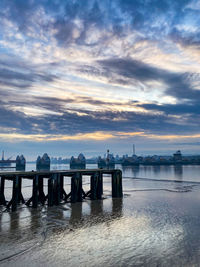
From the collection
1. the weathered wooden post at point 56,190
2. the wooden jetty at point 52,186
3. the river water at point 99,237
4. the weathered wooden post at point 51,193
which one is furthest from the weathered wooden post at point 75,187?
the river water at point 99,237

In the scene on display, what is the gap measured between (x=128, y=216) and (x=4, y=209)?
15186 mm

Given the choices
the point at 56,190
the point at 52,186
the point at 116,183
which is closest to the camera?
the point at 52,186

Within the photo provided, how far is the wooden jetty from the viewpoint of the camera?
84.6 ft

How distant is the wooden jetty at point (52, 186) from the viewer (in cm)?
2577

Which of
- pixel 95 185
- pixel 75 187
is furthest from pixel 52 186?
pixel 95 185

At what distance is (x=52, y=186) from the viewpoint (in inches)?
1061

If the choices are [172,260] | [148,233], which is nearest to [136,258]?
[172,260]

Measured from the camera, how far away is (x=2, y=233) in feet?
55.2

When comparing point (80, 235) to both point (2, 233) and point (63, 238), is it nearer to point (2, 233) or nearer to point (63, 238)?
point (63, 238)

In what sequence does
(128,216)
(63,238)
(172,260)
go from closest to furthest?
1. (172,260)
2. (63,238)
3. (128,216)

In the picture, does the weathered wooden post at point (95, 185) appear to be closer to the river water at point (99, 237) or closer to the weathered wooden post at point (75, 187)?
the weathered wooden post at point (75, 187)

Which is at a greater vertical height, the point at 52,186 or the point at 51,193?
the point at 52,186

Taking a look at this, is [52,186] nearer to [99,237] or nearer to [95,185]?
[95,185]

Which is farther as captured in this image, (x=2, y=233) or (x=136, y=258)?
(x=2, y=233)
